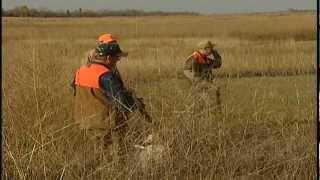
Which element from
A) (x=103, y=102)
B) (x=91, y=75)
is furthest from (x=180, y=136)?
(x=91, y=75)

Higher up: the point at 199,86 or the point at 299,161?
the point at 199,86

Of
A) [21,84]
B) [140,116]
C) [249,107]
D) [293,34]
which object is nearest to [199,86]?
[249,107]

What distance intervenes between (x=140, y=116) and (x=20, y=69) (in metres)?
2.70

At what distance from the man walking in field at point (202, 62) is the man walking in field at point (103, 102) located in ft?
10.6

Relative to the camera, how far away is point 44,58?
26.0 ft

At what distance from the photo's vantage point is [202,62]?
971 centimetres

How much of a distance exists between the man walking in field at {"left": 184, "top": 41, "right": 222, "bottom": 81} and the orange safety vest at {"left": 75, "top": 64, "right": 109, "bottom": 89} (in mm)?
3225

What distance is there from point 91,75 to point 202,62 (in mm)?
4281

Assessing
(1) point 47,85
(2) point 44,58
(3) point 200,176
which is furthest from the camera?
(2) point 44,58

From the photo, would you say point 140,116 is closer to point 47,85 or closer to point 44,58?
point 47,85

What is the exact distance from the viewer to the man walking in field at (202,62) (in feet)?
29.6

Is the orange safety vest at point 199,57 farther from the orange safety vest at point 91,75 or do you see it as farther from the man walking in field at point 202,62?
the orange safety vest at point 91,75

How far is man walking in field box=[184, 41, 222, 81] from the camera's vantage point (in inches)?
355

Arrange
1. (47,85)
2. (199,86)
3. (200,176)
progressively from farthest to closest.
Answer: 1. (47,85)
2. (199,86)
3. (200,176)
